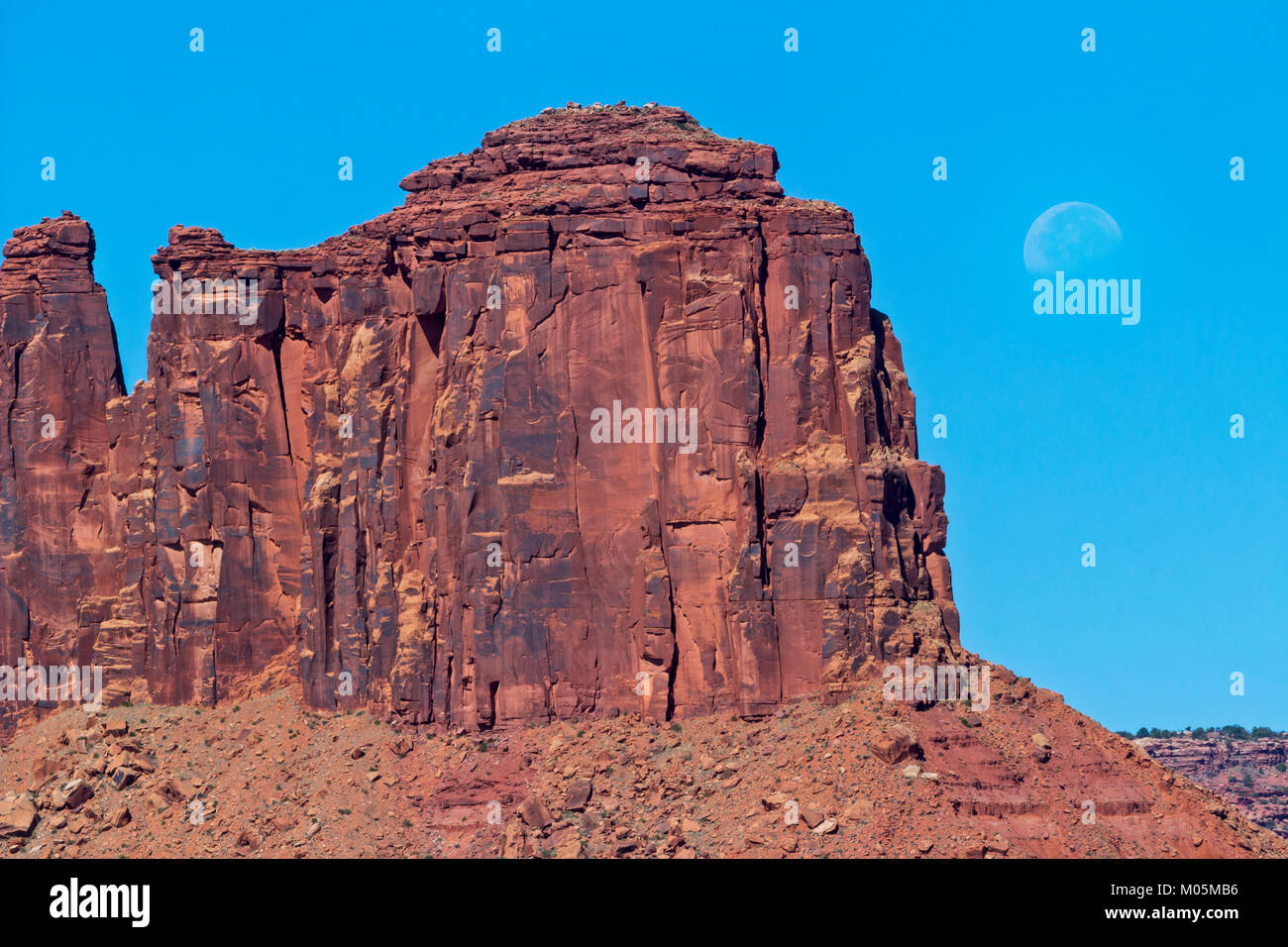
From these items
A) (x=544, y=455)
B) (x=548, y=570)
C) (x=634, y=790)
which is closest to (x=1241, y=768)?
(x=548, y=570)

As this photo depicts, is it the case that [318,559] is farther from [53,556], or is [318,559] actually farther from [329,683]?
[53,556]

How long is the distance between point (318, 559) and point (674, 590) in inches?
708

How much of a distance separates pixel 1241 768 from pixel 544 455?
262ft

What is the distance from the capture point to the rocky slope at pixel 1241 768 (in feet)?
532

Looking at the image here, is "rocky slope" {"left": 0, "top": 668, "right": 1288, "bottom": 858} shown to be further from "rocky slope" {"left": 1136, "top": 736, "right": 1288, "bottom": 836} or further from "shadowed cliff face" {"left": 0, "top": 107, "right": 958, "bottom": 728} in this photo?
"rocky slope" {"left": 1136, "top": 736, "right": 1288, "bottom": 836}

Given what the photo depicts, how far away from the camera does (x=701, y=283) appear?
11431cm

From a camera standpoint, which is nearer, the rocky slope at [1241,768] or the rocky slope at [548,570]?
the rocky slope at [548,570]

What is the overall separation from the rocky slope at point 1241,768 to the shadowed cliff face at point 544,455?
52027mm

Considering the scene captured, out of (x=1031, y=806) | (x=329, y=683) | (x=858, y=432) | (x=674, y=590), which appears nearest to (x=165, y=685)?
(x=329, y=683)

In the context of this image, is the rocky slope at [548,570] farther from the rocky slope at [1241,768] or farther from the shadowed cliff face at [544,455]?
the rocky slope at [1241,768]

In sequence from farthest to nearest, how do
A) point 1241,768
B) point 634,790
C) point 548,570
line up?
point 1241,768
point 548,570
point 634,790

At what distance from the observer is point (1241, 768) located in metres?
180

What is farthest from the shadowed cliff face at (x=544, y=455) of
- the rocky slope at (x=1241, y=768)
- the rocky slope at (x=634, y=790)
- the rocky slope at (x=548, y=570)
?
the rocky slope at (x=1241, y=768)

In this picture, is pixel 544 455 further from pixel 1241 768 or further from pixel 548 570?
pixel 1241 768
